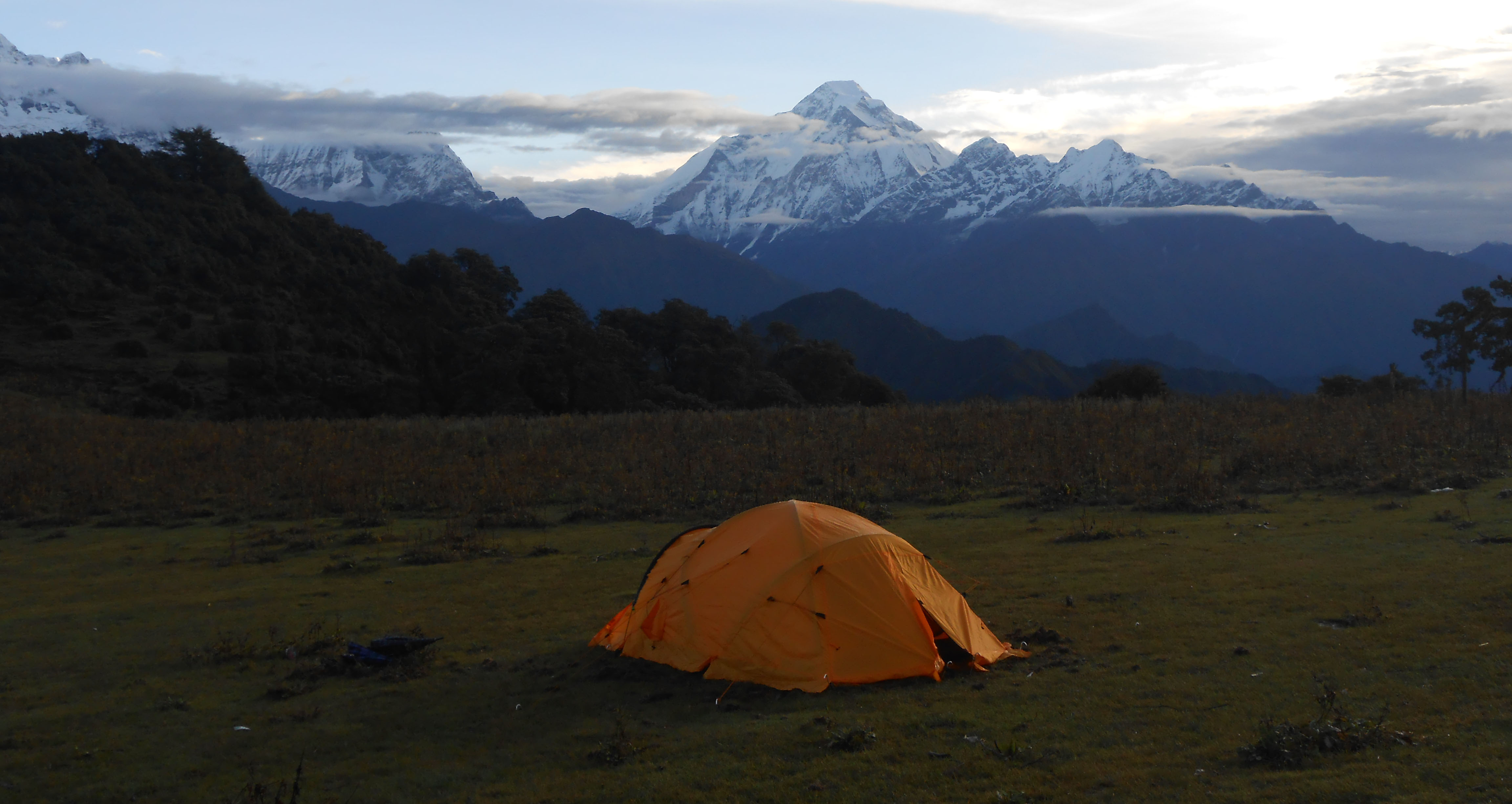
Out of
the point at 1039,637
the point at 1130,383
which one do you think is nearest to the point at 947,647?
the point at 1039,637

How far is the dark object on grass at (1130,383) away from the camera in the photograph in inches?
1474

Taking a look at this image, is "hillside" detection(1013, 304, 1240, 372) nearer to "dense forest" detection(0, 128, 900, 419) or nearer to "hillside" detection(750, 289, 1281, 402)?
"hillside" detection(750, 289, 1281, 402)

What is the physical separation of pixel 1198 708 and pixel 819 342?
173 feet

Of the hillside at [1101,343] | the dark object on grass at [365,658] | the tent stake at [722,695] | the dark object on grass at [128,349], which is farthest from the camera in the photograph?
the hillside at [1101,343]

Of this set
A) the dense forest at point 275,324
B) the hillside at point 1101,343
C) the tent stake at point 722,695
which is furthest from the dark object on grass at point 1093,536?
the hillside at point 1101,343

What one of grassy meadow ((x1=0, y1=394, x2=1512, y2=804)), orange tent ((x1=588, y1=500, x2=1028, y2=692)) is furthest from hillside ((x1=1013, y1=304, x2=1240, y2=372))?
orange tent ((x1=588, y1=500, x2=1028, y2=692))

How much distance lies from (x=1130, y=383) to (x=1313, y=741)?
35080 mm

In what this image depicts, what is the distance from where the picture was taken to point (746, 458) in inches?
814

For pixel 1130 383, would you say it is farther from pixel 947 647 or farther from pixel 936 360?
pixel 936 360

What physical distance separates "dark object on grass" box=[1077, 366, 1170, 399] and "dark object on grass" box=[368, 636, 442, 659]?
1252 inches

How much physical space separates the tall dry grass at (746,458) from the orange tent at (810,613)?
310 inches

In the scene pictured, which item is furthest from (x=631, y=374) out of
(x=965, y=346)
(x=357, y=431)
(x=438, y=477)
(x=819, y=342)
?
(x=965, y=346)

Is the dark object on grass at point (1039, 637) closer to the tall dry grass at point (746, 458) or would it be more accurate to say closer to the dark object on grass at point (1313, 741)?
the dark object on grass at point (1313, 741)

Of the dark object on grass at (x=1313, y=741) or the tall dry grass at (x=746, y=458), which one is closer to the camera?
the dark object on grass at (x=1313, y=741)
